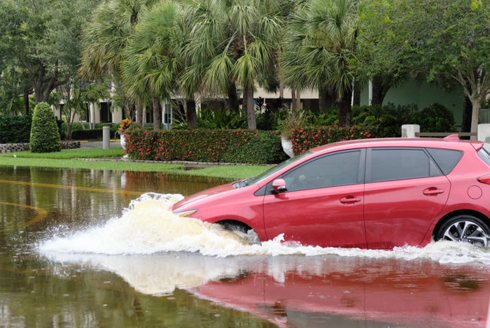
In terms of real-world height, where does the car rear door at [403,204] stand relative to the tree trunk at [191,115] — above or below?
below

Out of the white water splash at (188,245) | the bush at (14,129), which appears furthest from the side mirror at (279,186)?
the bush at (14,129)

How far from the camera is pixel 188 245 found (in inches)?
316

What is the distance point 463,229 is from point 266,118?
2185 centimetres

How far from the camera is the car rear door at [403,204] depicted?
24.5ft

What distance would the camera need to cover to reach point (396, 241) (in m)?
7.54

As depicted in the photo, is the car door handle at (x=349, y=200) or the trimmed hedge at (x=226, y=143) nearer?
the car door handle at (x=349, y=200)

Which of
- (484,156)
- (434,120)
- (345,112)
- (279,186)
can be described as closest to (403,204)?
(484,156)

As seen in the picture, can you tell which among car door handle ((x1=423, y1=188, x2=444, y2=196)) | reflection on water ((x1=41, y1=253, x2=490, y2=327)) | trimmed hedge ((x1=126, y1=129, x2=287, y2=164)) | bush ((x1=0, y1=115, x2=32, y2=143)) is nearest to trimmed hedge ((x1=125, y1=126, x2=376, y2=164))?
trimmed hedge ((x1=126, y1=129, x2=287, y2=164))

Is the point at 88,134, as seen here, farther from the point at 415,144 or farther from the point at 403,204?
the point at 403,204

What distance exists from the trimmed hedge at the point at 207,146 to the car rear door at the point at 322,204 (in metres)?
15.6

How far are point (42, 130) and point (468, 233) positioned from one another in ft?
93.7

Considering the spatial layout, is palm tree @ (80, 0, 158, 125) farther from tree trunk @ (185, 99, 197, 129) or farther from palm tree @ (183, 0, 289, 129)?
palm tree @ (183, 0, 289, 129)

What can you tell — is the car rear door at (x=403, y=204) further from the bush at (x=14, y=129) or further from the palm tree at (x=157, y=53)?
the bush at (x=14, y=129)

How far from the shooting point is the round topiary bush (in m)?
32.8
